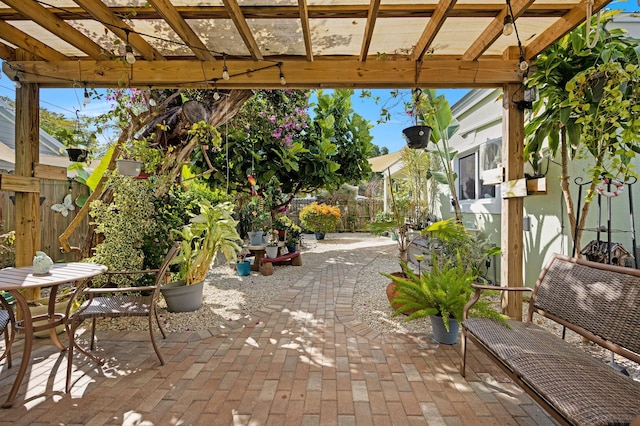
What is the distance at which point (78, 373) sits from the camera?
2.83m

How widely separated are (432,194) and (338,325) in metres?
6.30

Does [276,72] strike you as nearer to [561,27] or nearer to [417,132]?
[417,132]

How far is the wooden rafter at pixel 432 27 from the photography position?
2.66m

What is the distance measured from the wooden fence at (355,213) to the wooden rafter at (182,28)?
12.3 metres

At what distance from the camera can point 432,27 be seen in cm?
300

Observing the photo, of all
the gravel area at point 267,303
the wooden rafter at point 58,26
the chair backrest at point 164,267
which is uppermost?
the wooden rafter at point 58,26

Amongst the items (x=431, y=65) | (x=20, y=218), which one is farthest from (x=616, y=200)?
(x=20, y=218)

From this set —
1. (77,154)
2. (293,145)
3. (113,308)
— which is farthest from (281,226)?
(113,308)

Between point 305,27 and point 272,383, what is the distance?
3212 mm

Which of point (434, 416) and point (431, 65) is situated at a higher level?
point (431, 65)

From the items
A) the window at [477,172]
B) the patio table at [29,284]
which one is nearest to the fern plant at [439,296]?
the window at [477,172]

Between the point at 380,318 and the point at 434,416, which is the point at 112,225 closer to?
the point at 380,318

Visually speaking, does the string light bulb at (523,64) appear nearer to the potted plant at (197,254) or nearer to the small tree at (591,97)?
the small tree at (591,97)

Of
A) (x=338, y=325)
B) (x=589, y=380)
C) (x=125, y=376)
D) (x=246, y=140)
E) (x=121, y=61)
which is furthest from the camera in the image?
(x=246, y=140)
